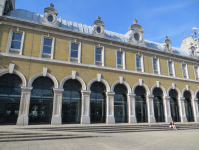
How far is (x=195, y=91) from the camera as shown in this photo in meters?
24.6

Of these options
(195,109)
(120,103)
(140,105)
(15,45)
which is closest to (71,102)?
(120,103)

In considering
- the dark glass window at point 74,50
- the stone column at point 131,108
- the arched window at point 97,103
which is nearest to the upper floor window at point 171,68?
the stone column at point 131,108

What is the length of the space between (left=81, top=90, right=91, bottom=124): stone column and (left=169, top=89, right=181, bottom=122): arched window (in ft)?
43.9

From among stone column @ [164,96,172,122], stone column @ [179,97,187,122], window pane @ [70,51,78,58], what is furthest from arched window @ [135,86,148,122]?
window pane @ [70,51,78,58]

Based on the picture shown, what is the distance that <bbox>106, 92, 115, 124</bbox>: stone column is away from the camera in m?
16.7

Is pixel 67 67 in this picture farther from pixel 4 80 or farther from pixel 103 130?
pixel 103 130

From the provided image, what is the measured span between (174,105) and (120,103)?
976 cm

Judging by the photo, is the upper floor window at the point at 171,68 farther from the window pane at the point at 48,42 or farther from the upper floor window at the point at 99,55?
the window pane at the point at 48,42

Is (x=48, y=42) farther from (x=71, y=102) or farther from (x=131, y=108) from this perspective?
(x=131, y=108)

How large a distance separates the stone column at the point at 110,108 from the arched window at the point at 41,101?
6.18 metres

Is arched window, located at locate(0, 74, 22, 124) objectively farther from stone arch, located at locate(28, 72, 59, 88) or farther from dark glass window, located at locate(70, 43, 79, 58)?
dark glass window, located at locate(70, 43, 79, 58)

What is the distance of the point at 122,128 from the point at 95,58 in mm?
8562

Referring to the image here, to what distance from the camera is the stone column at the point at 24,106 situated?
520 inches

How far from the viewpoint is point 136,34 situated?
2172 centimetres
